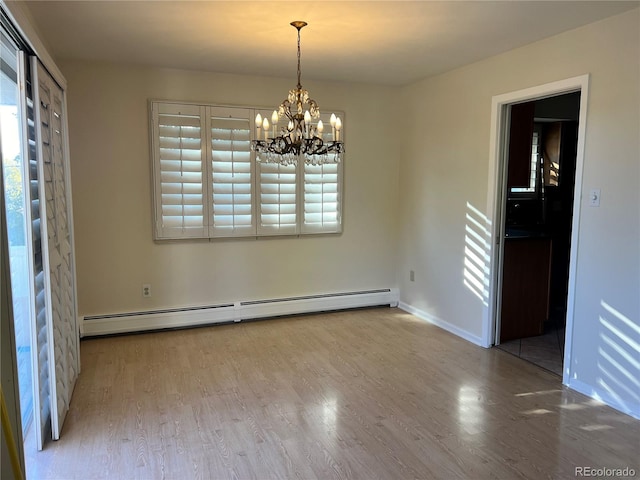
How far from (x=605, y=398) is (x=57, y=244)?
3.60 meters

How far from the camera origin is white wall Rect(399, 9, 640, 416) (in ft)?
9.24


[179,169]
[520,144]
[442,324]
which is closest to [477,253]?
[442,324]

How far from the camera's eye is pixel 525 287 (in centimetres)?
421

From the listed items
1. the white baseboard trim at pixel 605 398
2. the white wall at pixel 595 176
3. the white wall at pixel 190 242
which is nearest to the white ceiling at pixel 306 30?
the white wall at pixel 595 176

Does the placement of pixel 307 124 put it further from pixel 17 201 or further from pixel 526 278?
pixel 526 278

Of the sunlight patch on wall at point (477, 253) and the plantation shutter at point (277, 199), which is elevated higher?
the plantation shutter at point (277, 199)

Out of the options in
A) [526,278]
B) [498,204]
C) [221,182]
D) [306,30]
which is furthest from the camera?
[221,182]

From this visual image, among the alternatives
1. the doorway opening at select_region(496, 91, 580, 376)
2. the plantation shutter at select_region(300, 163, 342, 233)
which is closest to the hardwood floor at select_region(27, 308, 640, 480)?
the doorway opening at select_region(496, 91, 580, 376)

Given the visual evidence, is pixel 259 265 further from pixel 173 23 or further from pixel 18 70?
pixel 18 70

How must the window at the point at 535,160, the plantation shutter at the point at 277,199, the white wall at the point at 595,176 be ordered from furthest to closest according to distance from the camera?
1. the window at the point at 535,160
2. the plantation shutter at the point at 277,199
3. the white wall at the point at 595,176

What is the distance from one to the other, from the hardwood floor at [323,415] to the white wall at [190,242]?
602 millimetres

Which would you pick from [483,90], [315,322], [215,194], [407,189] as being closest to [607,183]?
[483,90]

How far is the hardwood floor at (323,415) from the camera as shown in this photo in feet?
7.72

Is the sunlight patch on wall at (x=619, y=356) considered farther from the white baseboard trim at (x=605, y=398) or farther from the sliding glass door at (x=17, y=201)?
the sliding glass door at (x=17, y=201)
